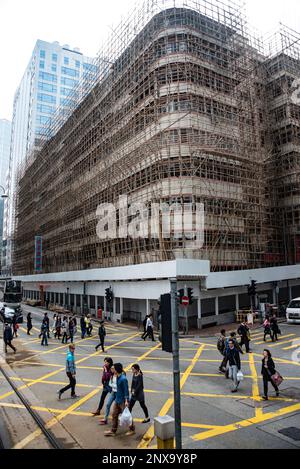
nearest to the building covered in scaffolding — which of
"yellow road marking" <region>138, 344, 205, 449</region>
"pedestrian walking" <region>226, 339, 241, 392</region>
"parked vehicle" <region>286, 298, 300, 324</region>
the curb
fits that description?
"parked vehicle" <region>286, 298, 300, 324</region>

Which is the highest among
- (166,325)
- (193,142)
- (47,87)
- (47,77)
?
(47,77)

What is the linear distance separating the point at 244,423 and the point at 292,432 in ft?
3.32

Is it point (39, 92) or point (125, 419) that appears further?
point (39, 92)

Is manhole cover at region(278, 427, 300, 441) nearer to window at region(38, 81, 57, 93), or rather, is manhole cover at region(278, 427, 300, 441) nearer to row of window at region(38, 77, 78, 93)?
row of window at region(38, 77, 78, 93)

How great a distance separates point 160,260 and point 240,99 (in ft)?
55.4

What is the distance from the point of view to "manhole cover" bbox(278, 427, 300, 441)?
280 inches

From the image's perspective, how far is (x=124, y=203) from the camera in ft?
98.8

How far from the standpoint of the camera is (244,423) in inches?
310

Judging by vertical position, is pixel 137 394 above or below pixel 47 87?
below

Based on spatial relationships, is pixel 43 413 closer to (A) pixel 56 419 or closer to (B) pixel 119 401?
(A) pixel 56 419

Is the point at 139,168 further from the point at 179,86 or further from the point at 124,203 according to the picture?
the point at 179,86

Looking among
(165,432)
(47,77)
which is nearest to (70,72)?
(47,77)

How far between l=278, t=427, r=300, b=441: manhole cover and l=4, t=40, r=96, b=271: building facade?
88351 mm
